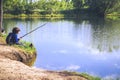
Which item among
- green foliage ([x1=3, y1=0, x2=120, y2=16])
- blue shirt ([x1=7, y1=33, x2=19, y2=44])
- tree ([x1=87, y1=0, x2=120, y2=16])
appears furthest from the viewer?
tree ([x1=87, y1=0, x2=120, y2=16])

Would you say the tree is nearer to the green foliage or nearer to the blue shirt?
the green foliage

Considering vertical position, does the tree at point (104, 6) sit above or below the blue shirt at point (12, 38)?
below

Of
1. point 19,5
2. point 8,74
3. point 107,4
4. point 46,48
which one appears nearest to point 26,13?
point 19,5

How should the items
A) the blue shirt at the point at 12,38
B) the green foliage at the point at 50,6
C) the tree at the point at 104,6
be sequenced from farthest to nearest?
the tree at the point at 104,6
the green foliage at the point at 50,6
the blue shirt at the point at 12,38

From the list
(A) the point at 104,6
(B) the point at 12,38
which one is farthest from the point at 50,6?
(B) the point at 12,38

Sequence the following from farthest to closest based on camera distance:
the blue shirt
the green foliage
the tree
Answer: the tree
the green foliage
the blue shirt

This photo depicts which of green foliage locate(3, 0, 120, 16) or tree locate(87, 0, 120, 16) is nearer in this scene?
green foliage locate(3, 0, 120, 16)

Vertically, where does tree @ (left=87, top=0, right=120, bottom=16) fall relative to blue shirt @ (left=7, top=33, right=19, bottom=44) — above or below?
below

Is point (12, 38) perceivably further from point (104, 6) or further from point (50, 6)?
point (104, 6)

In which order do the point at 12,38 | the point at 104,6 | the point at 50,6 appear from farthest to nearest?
1. the point at 50,6
2. the point at 104,6
3. the point at 12,38

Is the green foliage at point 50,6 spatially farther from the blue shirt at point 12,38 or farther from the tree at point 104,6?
the blue shirt at point 12,38

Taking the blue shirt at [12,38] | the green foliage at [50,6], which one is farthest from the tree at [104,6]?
the blue shirt at [12,38]

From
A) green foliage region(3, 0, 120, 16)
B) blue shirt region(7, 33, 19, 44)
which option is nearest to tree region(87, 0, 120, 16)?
green foliage region(3, 0, 120, 16)

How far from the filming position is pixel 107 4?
9094 cm
